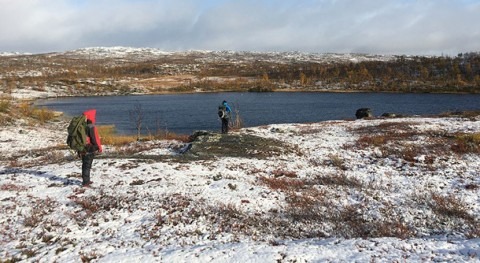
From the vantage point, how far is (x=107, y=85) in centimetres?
14150

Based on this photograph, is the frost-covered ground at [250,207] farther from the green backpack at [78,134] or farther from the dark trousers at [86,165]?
the green backpack at [78,134]

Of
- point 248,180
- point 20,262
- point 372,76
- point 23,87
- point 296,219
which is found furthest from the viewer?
point 372,76

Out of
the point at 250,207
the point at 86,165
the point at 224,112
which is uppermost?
the point at 224,112

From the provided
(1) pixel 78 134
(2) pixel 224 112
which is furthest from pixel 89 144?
(2) pixel 224 112

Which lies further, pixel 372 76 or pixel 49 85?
pixel 372 76

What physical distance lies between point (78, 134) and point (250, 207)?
23.1ft

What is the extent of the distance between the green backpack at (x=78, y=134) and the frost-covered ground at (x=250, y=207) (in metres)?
1.80

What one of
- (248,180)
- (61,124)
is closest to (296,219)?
(248,180)

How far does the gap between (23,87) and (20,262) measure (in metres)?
130

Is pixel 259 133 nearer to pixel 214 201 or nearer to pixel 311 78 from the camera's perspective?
pixel 214 201

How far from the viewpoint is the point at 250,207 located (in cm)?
1339

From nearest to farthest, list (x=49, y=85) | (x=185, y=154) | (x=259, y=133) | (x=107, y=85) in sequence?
(x=185, y=154) → (x=259, y=133) → (x=49, y=85) → (x=107, y=85)

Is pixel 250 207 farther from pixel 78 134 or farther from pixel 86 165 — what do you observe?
pixel 78 134

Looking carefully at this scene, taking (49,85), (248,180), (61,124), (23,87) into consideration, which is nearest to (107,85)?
(49,85)
